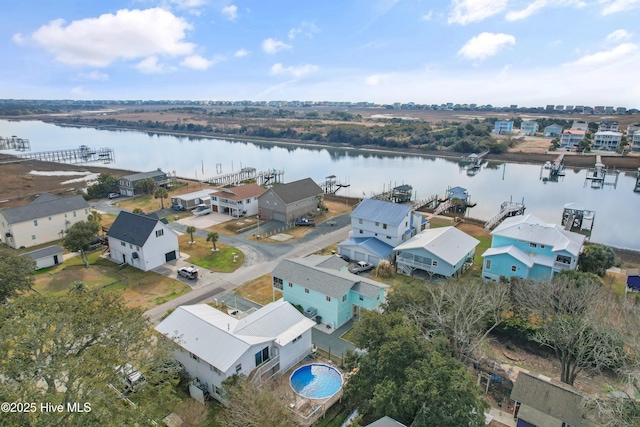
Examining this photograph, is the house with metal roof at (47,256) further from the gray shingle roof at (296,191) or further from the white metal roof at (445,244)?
the white metal roof at (445,244)

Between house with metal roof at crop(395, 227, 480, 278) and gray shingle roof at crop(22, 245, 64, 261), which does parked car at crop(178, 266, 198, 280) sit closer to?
gray shingle roof at crop(22, 245, 64, 261)

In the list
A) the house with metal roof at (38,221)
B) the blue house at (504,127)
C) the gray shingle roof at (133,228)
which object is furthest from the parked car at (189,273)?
the blue house at (504,127)

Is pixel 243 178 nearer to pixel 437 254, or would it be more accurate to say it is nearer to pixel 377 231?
pixel 377 231

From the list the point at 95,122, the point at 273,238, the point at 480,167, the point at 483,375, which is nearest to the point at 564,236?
the point at 483,375

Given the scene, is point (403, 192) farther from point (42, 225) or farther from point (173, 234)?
point (42, 225)

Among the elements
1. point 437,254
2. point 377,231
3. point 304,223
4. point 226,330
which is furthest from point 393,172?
point 226,330
